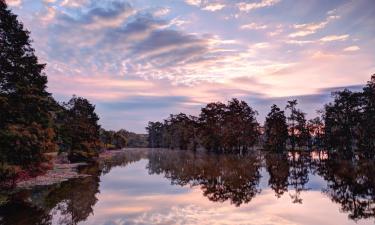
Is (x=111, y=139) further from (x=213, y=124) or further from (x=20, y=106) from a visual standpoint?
(x=20, y=106)

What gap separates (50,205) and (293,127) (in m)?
77.6

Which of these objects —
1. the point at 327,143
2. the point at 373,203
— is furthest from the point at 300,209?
the point at 327,143

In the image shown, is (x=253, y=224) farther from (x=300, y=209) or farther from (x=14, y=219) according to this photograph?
(x=14, y=219)

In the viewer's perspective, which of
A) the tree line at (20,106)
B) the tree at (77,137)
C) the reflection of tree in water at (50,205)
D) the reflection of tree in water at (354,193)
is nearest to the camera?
the reflection of tree in water at (50,205)

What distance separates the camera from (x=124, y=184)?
36.2m

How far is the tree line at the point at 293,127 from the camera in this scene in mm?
63941

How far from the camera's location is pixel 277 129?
301 ft

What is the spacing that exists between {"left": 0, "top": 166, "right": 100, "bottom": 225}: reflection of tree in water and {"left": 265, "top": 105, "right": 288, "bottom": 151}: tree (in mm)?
66988

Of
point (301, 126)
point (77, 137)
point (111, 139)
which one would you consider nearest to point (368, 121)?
point (301, 126)

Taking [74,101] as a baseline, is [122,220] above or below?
below

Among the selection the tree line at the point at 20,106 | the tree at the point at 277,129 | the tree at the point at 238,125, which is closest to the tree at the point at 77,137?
the tree line at the point at 20,106

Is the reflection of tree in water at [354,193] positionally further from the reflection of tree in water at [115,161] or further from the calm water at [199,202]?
the reflection of tree in water at [115,161]

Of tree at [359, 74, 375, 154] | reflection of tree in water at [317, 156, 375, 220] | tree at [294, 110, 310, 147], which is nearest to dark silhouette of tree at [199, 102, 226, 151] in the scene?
tree at [294, 110, 310, 147]

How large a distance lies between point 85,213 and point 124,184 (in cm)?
1502
